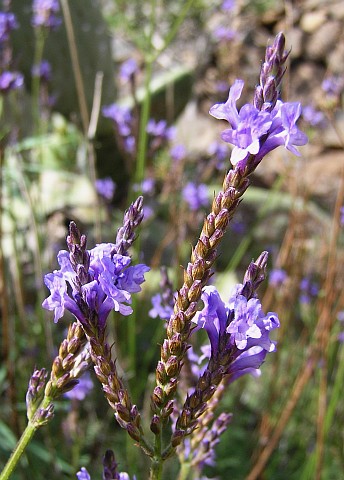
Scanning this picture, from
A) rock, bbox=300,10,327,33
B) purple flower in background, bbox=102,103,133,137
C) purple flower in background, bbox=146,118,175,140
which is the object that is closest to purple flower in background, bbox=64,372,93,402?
purple flower in background, bbox=102,103,133,137

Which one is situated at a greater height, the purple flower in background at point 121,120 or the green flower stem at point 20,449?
the green flower stem at point 20,449

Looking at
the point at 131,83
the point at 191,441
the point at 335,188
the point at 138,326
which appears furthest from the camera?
the point at 335,188

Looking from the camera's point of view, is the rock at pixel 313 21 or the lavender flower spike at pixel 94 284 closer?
the lavender flower spike at pixel 94 284

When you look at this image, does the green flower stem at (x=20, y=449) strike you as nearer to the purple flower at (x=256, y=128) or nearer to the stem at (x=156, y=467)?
the stem at (x=156, y=467)

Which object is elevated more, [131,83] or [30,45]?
[131,83]

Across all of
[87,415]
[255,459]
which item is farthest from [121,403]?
[87,415]

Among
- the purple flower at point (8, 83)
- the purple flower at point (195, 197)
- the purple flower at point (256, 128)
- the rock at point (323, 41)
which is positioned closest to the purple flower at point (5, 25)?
the purple flower at point (8, 83)

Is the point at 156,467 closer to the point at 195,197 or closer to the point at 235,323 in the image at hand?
the point at 235,323

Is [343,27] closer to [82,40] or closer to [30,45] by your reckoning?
[82,40]
